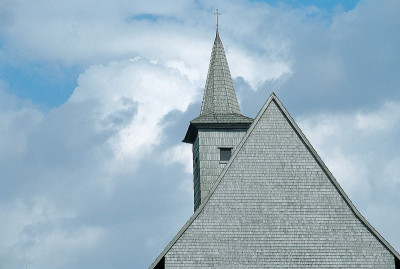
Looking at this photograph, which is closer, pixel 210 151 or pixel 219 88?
pixel 210 151

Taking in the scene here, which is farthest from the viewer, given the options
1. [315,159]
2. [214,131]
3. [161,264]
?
[214,131]

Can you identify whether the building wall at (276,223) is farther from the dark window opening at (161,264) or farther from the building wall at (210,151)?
the building wall at (210,151)

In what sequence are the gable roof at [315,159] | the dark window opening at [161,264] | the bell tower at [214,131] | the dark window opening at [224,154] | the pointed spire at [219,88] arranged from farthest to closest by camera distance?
the pointed spire at [219,88] → the dark window opening at [224,154] → the bell tower at [214,131] → the gable roof at [315,159] → the dark window opening at [161,264]

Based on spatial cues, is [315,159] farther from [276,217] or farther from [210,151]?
[210,151]

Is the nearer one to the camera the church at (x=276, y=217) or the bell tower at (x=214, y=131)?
the church at (x=276, y=217)

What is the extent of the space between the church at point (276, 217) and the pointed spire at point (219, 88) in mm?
10431

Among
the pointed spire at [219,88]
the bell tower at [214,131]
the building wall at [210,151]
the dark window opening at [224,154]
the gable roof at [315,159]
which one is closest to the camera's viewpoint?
the gable roof at [315,159]

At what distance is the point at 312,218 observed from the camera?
32312 millimetres

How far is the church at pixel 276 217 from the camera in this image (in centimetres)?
3147

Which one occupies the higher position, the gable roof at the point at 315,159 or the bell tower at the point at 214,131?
the bell tower at the point at 214,131

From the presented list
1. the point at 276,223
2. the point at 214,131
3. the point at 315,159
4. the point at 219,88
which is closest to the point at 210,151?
the point at 214,131

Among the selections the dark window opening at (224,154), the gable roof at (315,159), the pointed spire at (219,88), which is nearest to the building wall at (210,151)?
the dark window opening at (224,154)

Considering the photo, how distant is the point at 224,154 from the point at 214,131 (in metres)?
1.39

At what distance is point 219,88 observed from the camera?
45312mm
